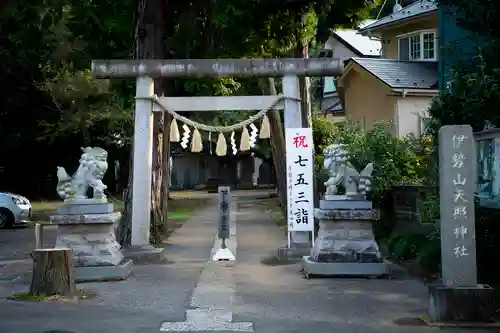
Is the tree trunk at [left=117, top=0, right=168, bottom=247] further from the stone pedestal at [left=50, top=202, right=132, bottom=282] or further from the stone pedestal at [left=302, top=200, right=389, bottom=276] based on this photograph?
the stone pedestal at [left=302, top=200, right=389, bottom=276]

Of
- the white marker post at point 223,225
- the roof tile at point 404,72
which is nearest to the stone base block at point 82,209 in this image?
the white marker post at point 223,225

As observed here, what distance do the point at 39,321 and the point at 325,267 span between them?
4935 millimetres

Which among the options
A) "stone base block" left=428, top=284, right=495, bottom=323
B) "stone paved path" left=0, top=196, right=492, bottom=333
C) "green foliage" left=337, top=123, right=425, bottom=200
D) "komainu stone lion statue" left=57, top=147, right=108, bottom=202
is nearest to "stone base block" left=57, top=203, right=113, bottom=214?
"komainu stone lion statue" left=57, top=147, right=108, bottom=202

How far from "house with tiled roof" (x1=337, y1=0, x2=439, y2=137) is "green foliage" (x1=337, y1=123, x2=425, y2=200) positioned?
4532mm

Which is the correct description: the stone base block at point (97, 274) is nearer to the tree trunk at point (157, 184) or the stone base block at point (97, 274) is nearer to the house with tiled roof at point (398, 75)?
the tree trunk at point (157, 184)

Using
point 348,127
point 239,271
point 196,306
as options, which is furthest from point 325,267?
point 348,127

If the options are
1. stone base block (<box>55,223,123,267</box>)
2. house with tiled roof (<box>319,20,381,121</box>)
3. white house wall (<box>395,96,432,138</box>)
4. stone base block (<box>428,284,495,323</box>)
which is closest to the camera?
stone base block (<box>428,284,495,323</box>)

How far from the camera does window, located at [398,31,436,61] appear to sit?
2627 centimetres

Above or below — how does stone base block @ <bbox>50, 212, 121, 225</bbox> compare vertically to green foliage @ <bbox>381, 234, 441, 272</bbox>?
above

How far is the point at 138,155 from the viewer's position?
14164mm

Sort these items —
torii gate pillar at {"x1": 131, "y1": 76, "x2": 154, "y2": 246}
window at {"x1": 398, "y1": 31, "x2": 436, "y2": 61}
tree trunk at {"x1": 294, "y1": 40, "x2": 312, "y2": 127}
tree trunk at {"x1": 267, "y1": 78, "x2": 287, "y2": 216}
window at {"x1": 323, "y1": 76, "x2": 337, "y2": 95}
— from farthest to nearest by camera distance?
1. window at {"x1": 323, "y1": 76, "x2": 337, "y2": 95}
2. window at {"x1": 398, "y1": 31, "x2": 436, "y2": 61}
3. tree trunk at {"x1": 267, "y1": 78, "x2": 287, "y2": 216}
4. tree trunk at {"x1": 294, "y1": 40, "x2": 312, "y2": 127}
5. torii gate pillar at {"x1": 131, "y1": 76, "x2": 154, "y2": 246}

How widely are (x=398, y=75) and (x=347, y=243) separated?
13.9 m

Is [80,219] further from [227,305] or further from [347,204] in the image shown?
[347,204]

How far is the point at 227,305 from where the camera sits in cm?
953
